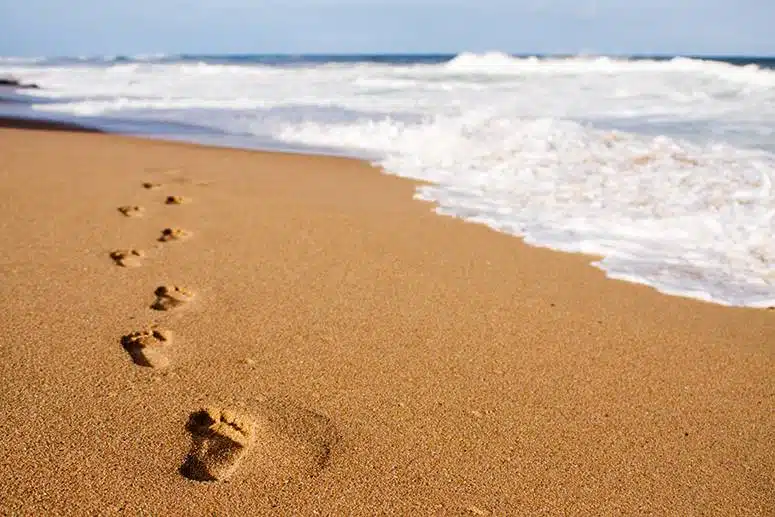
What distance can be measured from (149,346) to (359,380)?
645mm

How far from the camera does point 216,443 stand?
1591 mm

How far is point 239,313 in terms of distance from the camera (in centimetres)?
235

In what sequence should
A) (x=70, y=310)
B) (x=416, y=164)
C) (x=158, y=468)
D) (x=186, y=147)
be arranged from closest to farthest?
(x=158, y=468) < (x=70, y=310) < (x=416, y=164) < (x=186, y=147)

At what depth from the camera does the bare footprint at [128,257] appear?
9.24ft

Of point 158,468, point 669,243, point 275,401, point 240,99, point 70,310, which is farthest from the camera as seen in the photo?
point 240,99

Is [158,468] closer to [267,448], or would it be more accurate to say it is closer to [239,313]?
[267,448]

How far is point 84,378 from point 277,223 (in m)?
1.77

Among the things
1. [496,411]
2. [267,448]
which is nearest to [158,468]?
[267,448]

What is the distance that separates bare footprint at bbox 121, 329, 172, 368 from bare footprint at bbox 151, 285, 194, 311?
0.23 metres

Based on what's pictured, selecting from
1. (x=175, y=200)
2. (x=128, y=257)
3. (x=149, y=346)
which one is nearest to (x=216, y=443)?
(x=149, y=346)

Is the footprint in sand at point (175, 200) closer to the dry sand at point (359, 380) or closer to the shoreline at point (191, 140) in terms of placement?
the dry sand at point (359, 380)

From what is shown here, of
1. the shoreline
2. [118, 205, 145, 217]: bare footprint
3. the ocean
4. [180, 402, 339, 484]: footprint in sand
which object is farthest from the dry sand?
the shoreline

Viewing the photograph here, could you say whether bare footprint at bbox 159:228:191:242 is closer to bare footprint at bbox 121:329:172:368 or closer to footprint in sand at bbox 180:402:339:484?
Answer: bare footprint at bbox 121:329:172:368

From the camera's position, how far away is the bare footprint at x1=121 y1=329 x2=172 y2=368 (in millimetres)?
1975
